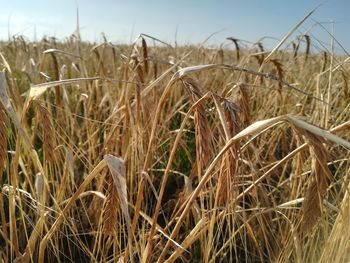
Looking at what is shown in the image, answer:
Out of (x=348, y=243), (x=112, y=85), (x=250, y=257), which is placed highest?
(x=112, y=85)

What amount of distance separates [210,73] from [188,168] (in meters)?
0.86

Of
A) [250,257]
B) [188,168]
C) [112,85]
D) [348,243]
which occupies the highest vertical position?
[112,85]

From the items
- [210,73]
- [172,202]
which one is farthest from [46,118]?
[210,73]

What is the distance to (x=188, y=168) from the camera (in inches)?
49.0

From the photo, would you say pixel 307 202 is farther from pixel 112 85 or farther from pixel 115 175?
pixel 112 85

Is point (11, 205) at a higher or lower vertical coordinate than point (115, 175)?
lower

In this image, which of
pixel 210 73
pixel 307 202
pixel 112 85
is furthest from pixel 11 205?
pixel 210 73

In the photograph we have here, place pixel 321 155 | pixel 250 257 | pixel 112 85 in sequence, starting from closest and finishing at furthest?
1. pixel 321 155
2. pixel 250 257
3. pixel 112 85

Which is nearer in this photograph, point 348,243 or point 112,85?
point 348,243

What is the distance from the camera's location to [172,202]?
1064mm

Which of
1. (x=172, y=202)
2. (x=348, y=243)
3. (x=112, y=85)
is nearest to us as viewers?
(x=348, y=243)

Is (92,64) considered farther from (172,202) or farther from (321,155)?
(321,155)

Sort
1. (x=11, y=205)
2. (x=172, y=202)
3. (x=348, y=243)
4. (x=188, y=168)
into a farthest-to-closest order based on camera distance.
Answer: (x=188, y=168)
(x=172, y=202)
(x=11, y=205)
(x=348, y=243)

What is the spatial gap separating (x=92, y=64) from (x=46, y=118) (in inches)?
74.1
